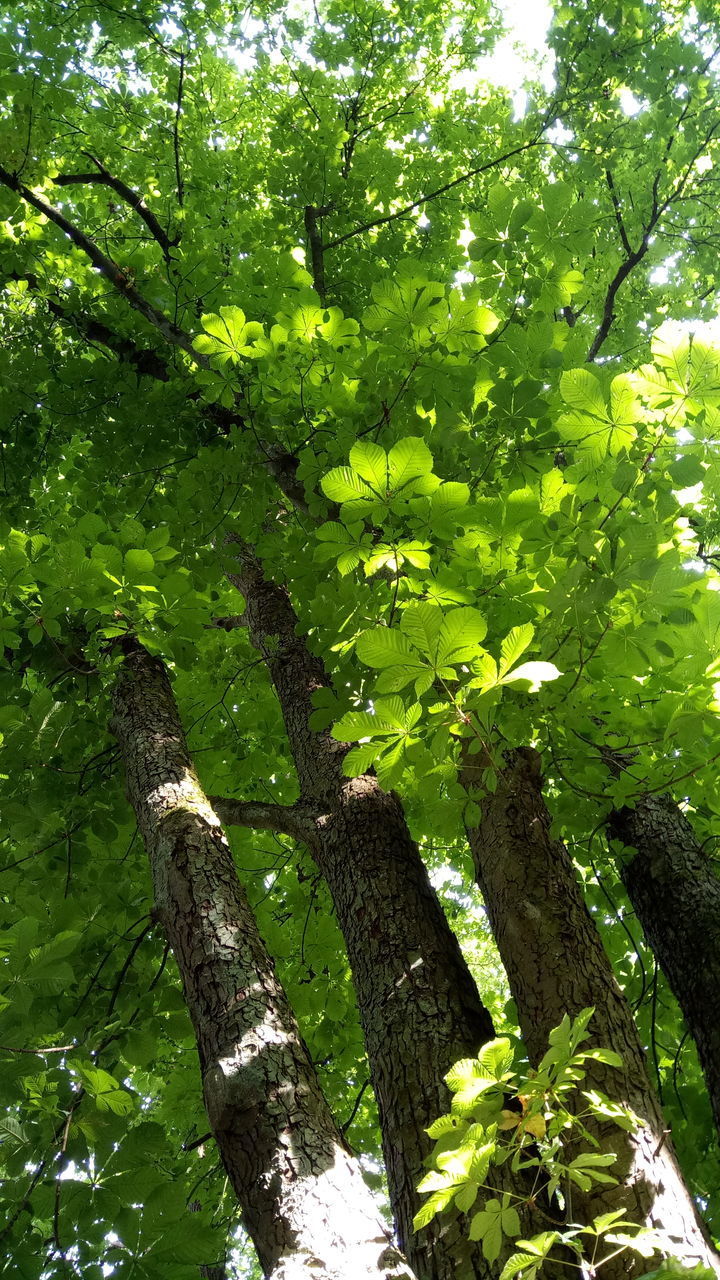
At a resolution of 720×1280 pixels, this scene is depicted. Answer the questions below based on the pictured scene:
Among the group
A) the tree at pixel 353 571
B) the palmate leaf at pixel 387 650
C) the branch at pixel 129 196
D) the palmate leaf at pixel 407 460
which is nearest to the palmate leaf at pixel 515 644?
the tree at pixel 353 571

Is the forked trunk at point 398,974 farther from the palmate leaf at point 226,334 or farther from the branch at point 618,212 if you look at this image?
the branch at point 618,212

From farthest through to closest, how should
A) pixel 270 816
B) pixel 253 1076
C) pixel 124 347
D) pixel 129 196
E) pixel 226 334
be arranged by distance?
pixel 129 196
pixel 124 347
pixel 270 816
pixel 226 334
pixel 253 1076

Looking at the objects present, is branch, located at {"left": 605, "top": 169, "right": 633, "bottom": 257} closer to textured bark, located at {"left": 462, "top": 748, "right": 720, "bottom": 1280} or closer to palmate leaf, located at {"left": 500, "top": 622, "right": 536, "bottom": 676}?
textured bark, located at {"left": 462, "top": 748, "right": 720, "bottom": 1280}

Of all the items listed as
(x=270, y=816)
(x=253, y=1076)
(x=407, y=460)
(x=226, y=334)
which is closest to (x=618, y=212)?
(x=226, y=334)

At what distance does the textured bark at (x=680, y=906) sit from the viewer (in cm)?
241

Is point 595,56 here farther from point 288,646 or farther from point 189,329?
point 288,646

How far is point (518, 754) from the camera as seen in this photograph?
249cm

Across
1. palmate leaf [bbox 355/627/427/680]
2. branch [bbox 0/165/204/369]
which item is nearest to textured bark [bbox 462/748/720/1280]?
palmate leaf [bbox 355/627/427/680]

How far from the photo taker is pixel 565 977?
1966 millimetres

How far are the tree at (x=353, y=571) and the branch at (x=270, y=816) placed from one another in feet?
0.10

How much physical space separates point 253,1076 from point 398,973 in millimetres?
471

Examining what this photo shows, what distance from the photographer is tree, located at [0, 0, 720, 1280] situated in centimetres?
156

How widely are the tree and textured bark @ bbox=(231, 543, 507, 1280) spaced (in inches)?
0.4

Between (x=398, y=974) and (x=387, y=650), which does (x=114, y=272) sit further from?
(x=398, y=974)
